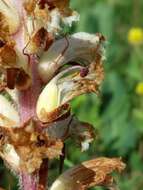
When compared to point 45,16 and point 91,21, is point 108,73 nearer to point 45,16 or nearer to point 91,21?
point 91,21

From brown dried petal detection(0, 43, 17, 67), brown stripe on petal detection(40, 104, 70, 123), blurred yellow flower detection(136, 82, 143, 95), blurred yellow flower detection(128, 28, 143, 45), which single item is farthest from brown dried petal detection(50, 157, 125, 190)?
blurred yellow flower detection(128, 28, 143, 45)

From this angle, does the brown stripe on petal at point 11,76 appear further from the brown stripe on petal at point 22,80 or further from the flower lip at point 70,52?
the flower lip at point 70,52

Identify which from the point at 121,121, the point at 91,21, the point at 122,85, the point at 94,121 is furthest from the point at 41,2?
the point at 91,21

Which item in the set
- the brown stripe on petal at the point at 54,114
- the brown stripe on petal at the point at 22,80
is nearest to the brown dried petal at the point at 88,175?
the brown stripe on petal at the point at 54,114

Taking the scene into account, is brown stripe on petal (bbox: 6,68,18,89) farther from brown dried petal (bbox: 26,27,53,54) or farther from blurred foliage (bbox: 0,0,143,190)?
blurred foliage (bbox: 0,0,143,190)

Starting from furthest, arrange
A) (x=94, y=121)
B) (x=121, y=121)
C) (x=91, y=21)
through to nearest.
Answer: (x=91, y=21)
(x=121, y=121)
(x=94, y=121)

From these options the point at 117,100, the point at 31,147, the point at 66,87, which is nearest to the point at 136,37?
the point at 117,100
